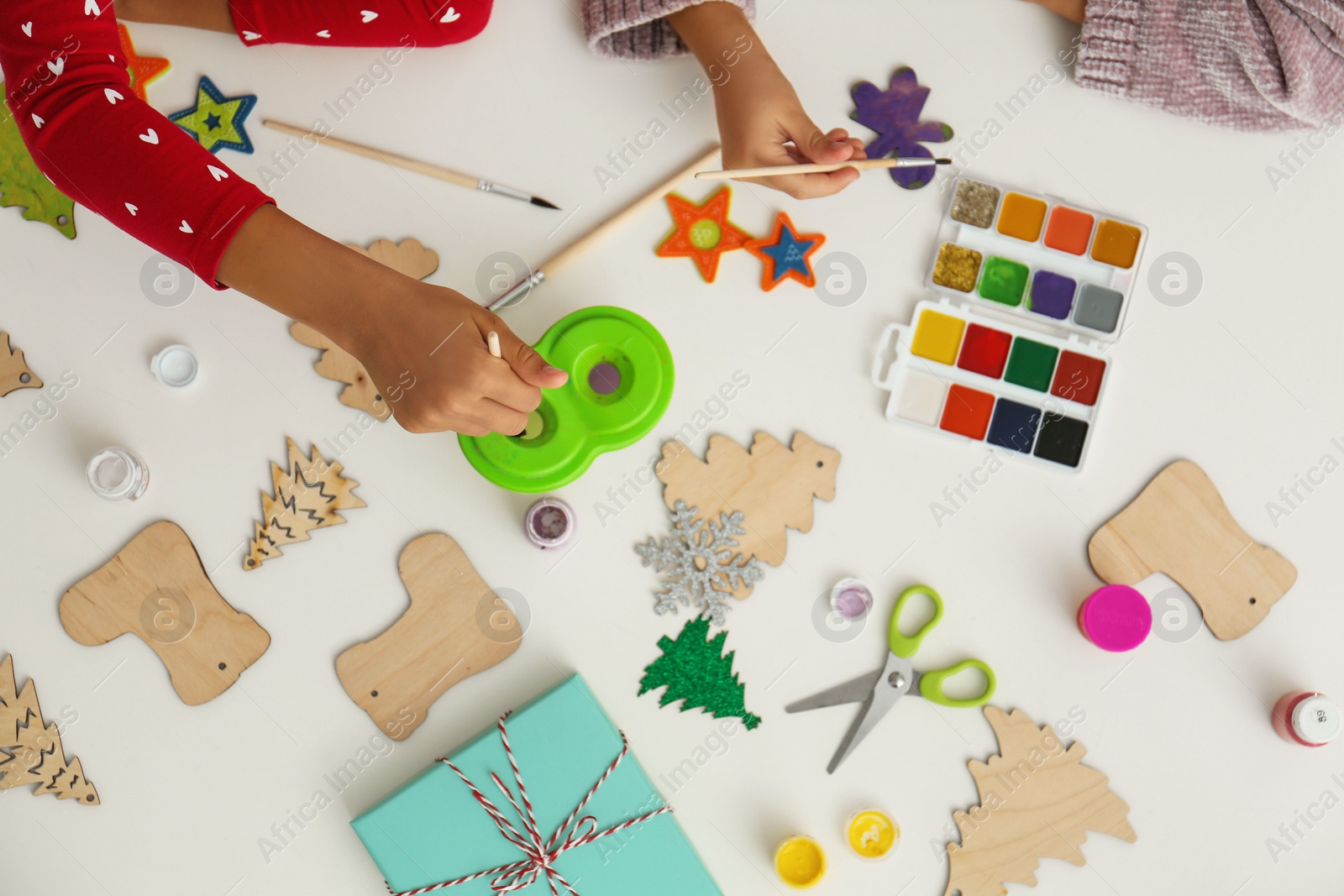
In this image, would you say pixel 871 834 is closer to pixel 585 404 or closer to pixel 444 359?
pixel 585 404

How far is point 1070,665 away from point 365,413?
86 cm

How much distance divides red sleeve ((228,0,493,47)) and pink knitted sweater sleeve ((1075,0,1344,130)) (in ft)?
2.34

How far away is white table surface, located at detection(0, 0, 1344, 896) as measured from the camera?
103 centimetres

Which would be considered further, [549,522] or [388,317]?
[549,522]

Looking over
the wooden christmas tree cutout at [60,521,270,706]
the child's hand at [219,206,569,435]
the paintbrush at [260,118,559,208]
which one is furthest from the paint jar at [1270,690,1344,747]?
the wooden christmas tree cutout at [60,521,270,706]

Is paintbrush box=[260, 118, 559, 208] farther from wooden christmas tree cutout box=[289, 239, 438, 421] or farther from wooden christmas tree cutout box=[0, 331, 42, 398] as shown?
wooden christmas tree cutout box=[0, 331, 42, 398]

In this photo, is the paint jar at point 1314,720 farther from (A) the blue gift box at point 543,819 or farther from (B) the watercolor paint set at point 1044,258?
(A) the blue gift box at point 543,819

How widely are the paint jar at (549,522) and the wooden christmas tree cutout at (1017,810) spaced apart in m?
0.52

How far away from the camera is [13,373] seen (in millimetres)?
1052

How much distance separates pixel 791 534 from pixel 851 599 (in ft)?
0.32

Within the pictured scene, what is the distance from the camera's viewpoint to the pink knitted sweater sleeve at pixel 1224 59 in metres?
0.99

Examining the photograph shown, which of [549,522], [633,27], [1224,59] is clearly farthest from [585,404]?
[1224,59]

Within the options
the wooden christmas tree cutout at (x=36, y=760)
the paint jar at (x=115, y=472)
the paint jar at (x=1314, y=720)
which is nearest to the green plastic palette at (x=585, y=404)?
the paint jar at (x=115, y=472)

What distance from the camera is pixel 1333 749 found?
104 cm
